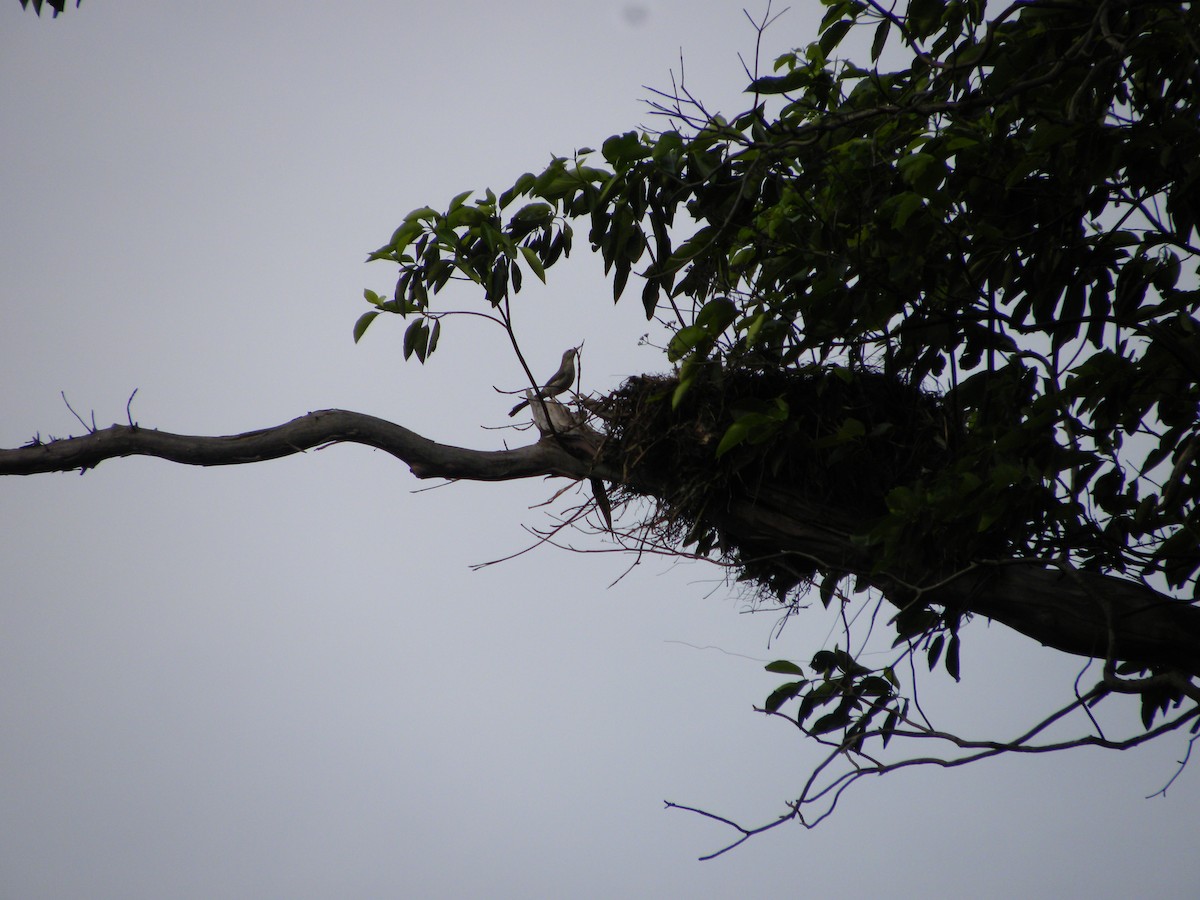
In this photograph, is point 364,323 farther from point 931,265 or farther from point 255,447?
point 931,265

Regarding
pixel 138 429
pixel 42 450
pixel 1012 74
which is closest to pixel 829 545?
pixel 1012 74

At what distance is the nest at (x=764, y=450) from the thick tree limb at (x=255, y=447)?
416 millimetres

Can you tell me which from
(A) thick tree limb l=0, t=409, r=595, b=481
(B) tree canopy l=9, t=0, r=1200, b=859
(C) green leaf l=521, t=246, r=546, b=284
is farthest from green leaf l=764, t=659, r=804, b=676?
(C) green leaf l=521, t=246, r=546, b=284

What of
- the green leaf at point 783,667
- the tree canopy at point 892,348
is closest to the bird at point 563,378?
the tree canopy at point 892,348

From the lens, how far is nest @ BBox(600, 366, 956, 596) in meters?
2.52

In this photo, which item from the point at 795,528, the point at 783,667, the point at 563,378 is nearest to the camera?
the point at 783,667

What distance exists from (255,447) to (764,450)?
4.14 ft

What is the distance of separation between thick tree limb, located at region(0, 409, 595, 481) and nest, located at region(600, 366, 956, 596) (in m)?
0.42

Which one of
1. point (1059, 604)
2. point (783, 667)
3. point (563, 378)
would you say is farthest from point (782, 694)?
point (563, 378)

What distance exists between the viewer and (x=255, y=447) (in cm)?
246

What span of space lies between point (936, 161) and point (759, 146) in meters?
0.43

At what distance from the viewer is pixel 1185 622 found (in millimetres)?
2404

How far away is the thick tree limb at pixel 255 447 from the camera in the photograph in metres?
2.47

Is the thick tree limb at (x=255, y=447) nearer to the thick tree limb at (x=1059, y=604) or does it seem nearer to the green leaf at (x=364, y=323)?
the green leaf at (x=364, y=323)
